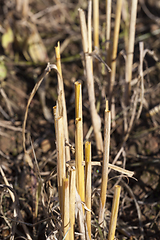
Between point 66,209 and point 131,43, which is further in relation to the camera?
point 131,43

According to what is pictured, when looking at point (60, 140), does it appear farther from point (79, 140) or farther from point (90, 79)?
point (90, 79)

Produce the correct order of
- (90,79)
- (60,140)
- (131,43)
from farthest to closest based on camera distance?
(131,43) < (90,79) < (60,140)

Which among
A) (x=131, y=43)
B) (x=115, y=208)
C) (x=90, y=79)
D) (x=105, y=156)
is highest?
(x=131, y=43)

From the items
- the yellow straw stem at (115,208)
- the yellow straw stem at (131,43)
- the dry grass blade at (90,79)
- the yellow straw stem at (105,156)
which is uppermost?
the yellow straw stem at (131,43)

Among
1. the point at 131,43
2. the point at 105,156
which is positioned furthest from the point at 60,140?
the point at 131,43

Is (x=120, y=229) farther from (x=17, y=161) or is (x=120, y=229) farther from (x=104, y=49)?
(x=104, y=49)

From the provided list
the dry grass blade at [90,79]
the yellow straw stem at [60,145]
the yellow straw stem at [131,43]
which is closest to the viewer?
the yellow straw stem at [60,145]

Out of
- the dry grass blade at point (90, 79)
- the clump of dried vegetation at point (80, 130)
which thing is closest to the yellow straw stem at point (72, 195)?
the clump of dried vegetation at point (80, 130)

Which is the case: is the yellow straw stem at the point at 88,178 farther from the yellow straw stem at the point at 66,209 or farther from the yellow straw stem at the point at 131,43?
the yellow straw stem at the point at 131,43

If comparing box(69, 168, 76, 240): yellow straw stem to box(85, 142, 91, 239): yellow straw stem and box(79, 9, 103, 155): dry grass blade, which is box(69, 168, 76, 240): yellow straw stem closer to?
box(85, 142, 91, 239): yellow straw stem

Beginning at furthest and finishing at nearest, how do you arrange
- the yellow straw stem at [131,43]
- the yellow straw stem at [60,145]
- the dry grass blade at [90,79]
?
1. the yellow straw stem at [131,43]
2. the dry grass blade at [90,79]
3. the yellow straw stem at [60,145]
